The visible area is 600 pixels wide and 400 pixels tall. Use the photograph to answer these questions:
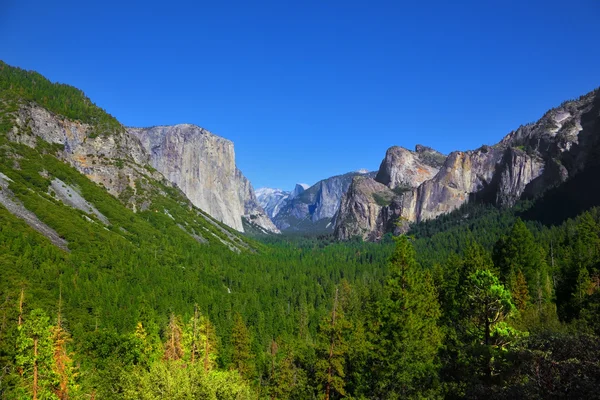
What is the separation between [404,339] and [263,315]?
6345 centimetres

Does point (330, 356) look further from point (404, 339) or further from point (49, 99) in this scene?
point (49, 99)

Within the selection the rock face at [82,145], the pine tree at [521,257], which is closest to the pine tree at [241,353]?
the pine tree at [521,257]

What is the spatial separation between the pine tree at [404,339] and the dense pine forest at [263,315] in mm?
124

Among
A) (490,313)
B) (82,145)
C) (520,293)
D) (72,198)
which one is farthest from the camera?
(82,145)

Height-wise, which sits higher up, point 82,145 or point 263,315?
point 82,145

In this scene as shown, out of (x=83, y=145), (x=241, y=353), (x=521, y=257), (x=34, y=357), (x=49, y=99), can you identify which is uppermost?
(x=49, y=99)

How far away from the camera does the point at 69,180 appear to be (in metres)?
144

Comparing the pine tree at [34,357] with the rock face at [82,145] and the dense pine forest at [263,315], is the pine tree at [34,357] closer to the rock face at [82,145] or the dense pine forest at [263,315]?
the dense pine forest at [263,315]

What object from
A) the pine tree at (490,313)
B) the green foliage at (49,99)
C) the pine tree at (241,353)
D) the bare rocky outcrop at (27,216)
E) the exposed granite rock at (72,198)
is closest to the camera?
the pine tree at (490,313)

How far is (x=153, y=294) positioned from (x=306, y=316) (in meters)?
35.7

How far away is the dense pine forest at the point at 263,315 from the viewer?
2225 centimetres

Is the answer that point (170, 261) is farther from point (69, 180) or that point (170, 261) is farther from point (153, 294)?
point (69, 180)

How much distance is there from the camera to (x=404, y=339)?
3025 cm

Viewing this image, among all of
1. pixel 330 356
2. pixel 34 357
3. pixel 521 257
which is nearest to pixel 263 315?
pixel 521 257
